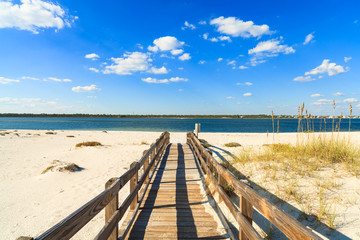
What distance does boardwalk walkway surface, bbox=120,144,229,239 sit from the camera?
3.22 meters

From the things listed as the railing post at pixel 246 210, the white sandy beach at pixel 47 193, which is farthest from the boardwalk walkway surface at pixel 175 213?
the white sandy beach at pixel 47 193

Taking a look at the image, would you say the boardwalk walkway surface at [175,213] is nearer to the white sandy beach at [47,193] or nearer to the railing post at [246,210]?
the railing post at [246,210]

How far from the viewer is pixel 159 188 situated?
5441 millimetres

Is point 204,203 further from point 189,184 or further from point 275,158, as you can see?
point 275,158

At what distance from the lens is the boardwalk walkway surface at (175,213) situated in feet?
10.6

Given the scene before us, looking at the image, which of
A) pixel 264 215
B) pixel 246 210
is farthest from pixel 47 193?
pixel 264 215

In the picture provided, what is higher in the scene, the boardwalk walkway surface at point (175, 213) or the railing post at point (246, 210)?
the railing post at point (246, 210)

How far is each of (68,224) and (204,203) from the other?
3461 mm

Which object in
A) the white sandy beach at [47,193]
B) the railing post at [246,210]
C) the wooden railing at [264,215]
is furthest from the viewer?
the white sandy beach at [47,193]

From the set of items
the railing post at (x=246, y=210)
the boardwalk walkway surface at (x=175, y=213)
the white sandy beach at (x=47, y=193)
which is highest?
the railing post at (x=246, y=210)

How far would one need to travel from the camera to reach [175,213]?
3947 mm

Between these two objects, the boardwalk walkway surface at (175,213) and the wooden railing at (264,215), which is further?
the boardwalk walkway surface at (175,213)

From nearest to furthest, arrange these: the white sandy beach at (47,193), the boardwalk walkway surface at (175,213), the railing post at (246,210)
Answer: the railing post at (246,210)
the boardwalk walkway surface at (175,213)
the white sandy beach at (47,193)

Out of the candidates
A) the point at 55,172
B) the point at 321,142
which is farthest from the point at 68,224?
the point at 55,172
